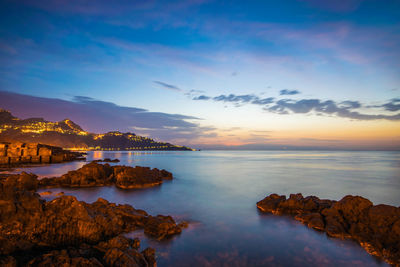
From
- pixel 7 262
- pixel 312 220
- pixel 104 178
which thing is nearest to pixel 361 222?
pixel 312 220

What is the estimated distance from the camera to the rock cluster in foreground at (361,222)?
7.42m

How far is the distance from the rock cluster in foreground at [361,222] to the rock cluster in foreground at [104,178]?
13.5 metres

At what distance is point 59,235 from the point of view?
20.8ft

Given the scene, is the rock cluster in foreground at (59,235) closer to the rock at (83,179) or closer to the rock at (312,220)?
the rock at (312,220)

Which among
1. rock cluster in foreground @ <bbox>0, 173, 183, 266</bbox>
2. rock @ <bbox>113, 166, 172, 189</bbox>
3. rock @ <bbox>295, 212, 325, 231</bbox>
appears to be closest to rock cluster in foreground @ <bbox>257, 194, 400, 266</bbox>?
rock @ <bbox>295, 212, 325, 231</bbox>

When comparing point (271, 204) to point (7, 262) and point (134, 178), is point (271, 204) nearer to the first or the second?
point (7, 262)

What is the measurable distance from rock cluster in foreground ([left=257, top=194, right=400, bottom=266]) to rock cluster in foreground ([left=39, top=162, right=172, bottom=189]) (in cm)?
1351

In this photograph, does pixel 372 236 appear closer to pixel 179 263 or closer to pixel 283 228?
pixel 283 228

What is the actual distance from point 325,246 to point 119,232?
7631 millimetres

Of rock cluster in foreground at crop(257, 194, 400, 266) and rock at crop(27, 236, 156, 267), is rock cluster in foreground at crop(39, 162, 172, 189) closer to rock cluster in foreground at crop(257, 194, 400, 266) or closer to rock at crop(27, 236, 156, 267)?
rock cluster in foreground at crop(257, 194, 400, 266)

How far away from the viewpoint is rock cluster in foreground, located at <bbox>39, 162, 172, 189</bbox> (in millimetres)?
19156

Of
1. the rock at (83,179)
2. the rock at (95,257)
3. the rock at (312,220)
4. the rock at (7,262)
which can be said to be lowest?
the rock at (83,179)

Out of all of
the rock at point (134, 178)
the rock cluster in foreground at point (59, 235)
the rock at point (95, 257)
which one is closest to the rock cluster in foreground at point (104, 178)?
the rock at point (134, 178)

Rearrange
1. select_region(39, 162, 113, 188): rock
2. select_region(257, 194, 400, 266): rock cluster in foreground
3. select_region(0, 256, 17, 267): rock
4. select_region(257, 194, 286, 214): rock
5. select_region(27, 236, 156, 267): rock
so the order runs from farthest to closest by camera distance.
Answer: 1. select_region(39, 162, 113, 188): rock
2. select_region(257, 194, 286, 214): rock
3. select_region(257, 194, 400, 266): rock cluster in foreground
4. select_region(27, 236, 156, 267): rock
5. select_region(0, 256, 17, 267): rock
